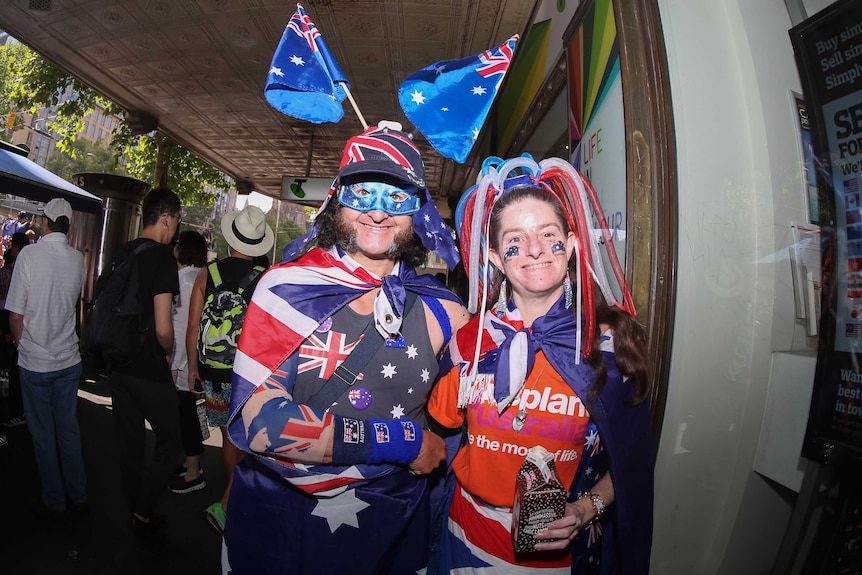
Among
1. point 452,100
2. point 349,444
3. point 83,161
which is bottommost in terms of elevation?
point 349,444

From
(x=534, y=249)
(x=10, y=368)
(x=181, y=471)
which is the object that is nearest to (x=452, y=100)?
(x=534, y=249)

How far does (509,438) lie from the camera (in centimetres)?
134

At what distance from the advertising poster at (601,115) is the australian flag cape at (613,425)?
0.57 meters

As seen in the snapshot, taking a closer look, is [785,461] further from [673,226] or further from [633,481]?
[673,226]

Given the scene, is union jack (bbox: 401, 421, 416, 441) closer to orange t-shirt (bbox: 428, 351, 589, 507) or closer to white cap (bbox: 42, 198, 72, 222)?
orange t-shirt (bbox: 428, 351, 589, 507)

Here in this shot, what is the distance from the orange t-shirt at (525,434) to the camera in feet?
4.33

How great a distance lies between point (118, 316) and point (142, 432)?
2.63 feet

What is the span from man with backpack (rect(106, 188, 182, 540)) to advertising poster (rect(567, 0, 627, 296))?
8.30ft

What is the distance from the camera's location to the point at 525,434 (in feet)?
4.35

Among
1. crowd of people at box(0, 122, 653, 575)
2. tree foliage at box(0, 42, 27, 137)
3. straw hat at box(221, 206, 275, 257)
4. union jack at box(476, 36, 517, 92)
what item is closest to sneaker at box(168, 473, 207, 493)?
straw hat at box(221, 206, 275, 257)

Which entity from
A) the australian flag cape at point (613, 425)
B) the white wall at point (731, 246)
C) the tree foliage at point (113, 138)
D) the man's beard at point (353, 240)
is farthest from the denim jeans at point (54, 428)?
the tree foliage at point (113, 138)

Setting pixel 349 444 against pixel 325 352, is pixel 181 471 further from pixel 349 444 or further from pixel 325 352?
pixel 349 444

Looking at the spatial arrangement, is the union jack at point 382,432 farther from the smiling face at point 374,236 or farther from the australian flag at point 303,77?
the australian flag at point 303,77

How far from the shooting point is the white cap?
10.0ft
